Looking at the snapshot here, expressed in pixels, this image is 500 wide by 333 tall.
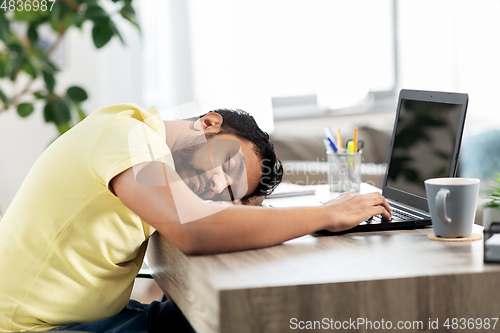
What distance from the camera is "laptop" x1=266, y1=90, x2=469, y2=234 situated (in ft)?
3.20

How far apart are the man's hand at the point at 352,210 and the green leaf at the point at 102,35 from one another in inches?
48.0

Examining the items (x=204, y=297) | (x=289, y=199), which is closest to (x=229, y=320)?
(x=204, y=297)

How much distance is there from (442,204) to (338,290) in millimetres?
297

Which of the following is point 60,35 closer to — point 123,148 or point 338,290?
point 123,148

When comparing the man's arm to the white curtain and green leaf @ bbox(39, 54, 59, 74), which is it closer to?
green leaf @ bbox(39, 54, 59, 74)

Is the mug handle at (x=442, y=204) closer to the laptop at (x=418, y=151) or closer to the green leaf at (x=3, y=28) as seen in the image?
the laptop at (x=418, y=151)

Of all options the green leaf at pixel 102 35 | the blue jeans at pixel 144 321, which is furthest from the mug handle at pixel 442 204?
the green leaf at pixel 102 35

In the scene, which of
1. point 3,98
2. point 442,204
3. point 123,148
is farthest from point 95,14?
point 442,204

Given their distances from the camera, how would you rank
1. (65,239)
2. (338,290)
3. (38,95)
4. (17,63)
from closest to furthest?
(338,290) < (65,239) < (17,63) < (38,95)

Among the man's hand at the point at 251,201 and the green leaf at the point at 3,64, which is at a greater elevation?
the green leaf at the point at 3,64

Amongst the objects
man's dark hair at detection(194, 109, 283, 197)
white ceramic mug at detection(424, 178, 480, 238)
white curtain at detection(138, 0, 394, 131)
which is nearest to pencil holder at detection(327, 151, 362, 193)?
man's dark hair at detection(194, 109, 283, 197)

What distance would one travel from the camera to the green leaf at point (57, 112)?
1.94 m

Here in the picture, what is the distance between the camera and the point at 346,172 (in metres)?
1.37

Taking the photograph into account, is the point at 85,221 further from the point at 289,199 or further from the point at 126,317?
the point at 289,199
